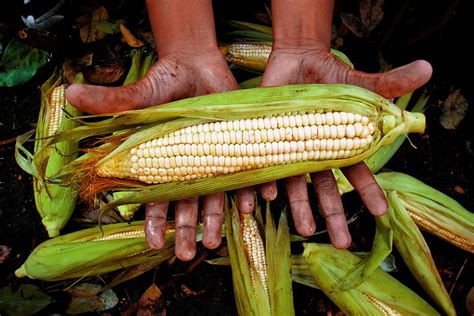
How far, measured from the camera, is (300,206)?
1.99 meters

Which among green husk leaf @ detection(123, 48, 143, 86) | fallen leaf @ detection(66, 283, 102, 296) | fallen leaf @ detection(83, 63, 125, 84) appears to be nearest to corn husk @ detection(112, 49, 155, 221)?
green husk leaf @ detection(123, 48, 143, 86)

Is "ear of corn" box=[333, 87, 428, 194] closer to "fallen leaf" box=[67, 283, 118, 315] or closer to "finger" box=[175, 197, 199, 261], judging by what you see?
"finger" box=[175, 197, 199, 261]

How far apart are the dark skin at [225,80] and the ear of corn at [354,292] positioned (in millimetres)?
194

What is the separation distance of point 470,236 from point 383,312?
591mm

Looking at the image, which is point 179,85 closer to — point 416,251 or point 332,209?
point 332,209

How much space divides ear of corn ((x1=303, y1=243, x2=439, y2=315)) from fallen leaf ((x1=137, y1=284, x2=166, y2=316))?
32.3 inches

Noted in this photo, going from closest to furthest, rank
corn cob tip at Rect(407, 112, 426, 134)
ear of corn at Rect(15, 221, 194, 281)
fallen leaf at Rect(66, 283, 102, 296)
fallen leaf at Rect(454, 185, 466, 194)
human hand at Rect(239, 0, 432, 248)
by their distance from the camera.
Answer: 1. corn cob tip at Rect(407, 112, 426, 134)
2. human hand at Rect(239, 0, 432, 248)
3. ear of corn at Rect(15, 221, 194, 281)
4. fallen leaf at Rect(66, 283, 102, 296)
5. fallen leaf at Rect(454, 185, 466, 194)

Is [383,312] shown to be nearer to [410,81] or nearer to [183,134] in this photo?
[410,81]

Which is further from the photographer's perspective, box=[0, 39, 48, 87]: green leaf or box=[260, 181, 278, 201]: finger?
box=[0, 39, 48, 87]: green leaf

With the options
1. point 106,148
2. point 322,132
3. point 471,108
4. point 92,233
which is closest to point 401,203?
point 322,132

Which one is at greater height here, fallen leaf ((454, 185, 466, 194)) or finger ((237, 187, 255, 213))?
finger ((237, 187, 255, 213))

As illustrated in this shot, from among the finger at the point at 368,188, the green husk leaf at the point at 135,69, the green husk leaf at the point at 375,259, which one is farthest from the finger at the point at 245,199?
the green husk leaf at the point at 135,69

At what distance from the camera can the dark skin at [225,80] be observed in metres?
1.77

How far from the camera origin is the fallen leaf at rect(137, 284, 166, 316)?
2424mm
